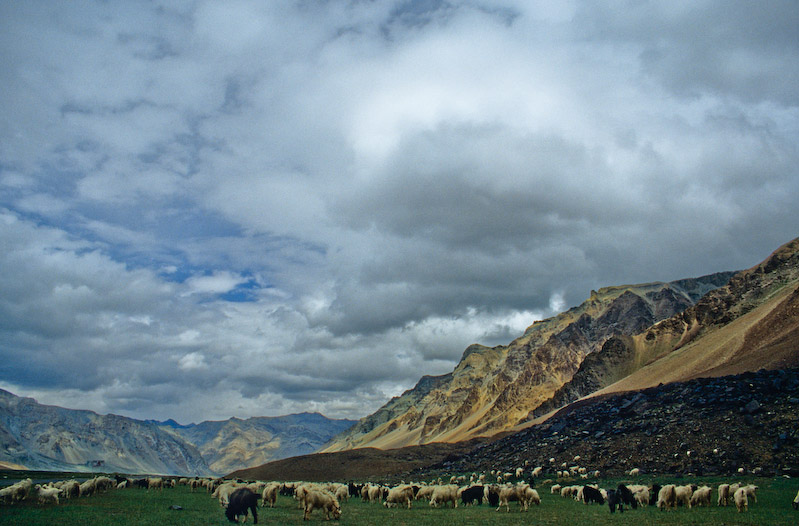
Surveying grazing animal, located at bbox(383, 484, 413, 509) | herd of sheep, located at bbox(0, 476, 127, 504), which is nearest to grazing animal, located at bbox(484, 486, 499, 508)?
grazing animal, located at bbox(383, 484, 413, 509)

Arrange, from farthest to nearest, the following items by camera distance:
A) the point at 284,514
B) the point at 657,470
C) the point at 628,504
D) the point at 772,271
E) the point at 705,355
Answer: the point at 772,271, the point at 705,355, the point at 657,470, the point at 628,504, the point at 284,514

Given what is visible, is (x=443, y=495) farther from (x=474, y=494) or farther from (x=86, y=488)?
(x=86, y=488)

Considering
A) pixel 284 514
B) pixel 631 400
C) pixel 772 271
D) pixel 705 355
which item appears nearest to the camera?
pixel 284 514

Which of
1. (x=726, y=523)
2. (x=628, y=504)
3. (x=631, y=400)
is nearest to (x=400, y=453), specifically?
(x=631, y=400)

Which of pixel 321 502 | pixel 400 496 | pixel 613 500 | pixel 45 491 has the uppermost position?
pixel 45 491

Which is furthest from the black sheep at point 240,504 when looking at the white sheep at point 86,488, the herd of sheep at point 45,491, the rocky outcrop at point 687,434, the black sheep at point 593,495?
the rocky outcrop at point 687,434

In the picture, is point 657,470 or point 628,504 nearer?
point 628,504

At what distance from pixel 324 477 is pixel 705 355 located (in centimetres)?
9297

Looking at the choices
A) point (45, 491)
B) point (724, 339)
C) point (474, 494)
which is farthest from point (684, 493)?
point (724, 339)

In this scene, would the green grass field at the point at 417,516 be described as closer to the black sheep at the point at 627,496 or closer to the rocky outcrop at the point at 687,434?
the black sheep at the point at 627,496

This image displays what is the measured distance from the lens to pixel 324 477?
13500cm

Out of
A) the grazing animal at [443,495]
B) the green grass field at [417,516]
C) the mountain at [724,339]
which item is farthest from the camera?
the mountain at [724,339]

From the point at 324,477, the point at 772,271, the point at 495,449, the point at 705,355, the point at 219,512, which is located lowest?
the point at 324,477

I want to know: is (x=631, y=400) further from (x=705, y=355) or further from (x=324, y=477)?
(x=324, y=477)
